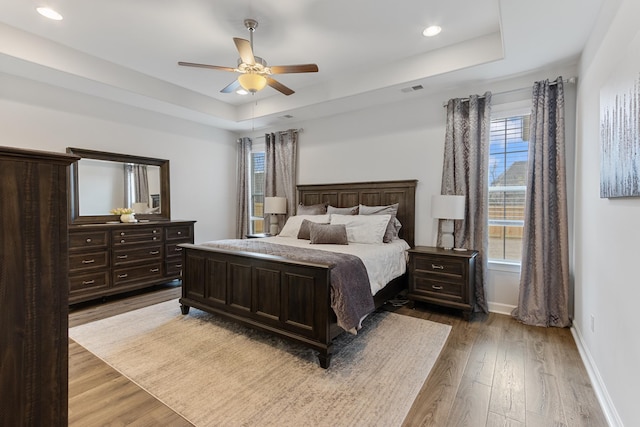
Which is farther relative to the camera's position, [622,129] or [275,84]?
[275,84]

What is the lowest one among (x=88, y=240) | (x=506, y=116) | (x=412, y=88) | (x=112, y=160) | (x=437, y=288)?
(x=437, y=288)

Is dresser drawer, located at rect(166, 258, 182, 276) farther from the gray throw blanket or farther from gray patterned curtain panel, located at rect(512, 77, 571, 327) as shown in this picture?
gray patterned curtain panel, located at rect(512, 77, 571, 327)

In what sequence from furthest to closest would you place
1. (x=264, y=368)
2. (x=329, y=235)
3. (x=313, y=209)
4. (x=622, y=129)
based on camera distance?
(x=313, y=209) → (x=329, y=235) → (x=264, y=368) → (x=622, y=129)

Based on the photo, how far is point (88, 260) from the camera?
12.4 feet

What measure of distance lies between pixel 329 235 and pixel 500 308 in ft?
7.19

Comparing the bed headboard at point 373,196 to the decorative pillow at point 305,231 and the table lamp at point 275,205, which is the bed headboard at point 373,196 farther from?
the decorative pillow at point 305,231

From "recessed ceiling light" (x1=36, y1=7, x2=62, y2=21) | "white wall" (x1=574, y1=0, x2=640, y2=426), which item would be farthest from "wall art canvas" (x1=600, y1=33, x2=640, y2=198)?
"recessed ceiling light" (x1=36, y1=7, x2=62, y2=21)

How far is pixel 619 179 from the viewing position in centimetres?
168

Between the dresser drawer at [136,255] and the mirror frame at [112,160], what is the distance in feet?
1.86

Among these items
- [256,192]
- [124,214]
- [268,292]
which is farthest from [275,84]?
[256,192]

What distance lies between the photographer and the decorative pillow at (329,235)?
3660 mm

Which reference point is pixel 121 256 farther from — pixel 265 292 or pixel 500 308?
pixel 500 308

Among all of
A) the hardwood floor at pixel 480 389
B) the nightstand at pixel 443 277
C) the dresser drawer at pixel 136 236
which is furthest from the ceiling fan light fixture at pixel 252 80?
the dresser drawer at pixel 136 236

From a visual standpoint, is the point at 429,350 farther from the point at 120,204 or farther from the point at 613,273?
the point at 120,204
